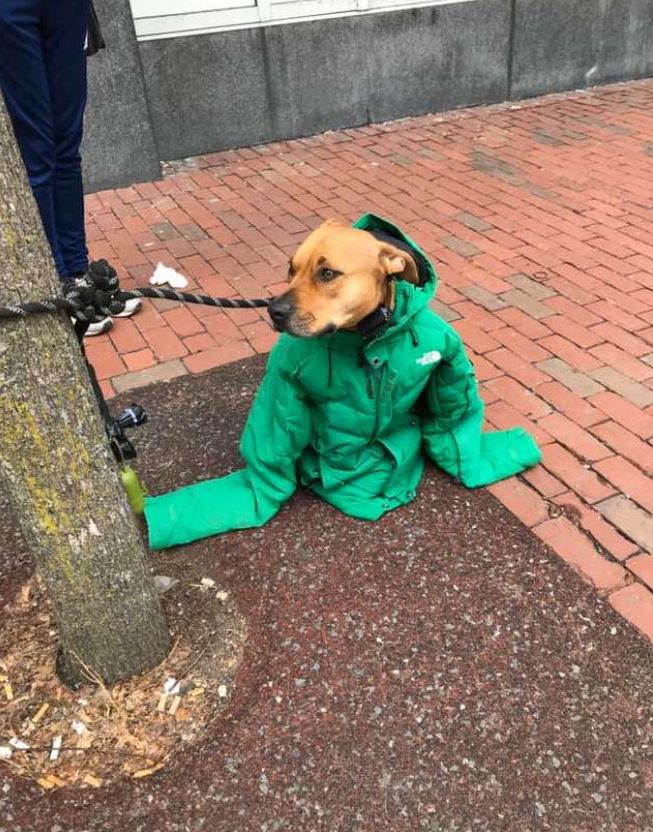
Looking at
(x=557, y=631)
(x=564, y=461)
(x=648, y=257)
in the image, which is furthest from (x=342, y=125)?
(x=557, y=631)

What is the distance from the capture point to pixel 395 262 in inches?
93.7

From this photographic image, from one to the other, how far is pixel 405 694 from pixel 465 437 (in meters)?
1.10

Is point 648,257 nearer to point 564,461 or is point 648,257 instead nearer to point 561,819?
point 564,461

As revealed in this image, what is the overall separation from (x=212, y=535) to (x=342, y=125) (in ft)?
18.3

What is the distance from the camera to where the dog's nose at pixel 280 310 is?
90.2 inches

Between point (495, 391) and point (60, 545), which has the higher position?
point (60, 545)

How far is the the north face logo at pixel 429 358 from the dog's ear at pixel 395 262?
1.27 feet

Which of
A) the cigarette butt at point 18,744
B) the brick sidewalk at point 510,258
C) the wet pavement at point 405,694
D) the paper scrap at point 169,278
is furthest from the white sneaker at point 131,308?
the cigarette butt at point 18,744

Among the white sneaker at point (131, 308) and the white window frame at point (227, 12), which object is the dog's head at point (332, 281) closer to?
the white sneaker at point (131, 308)

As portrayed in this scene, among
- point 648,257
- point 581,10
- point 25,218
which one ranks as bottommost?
point 648,257

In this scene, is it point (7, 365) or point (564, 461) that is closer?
point (7, 365)

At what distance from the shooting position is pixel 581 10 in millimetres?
7961

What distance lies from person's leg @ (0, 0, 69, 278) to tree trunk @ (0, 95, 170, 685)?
6.47ft


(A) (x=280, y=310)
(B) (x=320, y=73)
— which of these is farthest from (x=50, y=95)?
(B) (x=320, y=73)
